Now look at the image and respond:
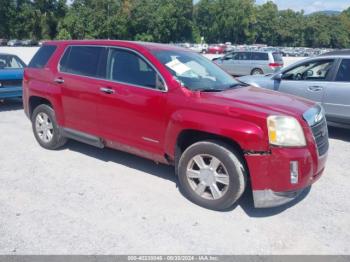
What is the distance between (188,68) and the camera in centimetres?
473

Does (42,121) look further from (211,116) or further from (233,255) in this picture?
(233,255)

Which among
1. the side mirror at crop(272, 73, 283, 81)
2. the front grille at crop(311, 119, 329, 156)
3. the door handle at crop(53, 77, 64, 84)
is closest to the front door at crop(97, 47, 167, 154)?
the door handle at crop(53, 77, 64, 84)

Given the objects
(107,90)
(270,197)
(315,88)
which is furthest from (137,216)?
(315,88)

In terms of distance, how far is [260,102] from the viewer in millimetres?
4133

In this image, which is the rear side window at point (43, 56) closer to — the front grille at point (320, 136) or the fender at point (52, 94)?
the fender at point (52, 94)

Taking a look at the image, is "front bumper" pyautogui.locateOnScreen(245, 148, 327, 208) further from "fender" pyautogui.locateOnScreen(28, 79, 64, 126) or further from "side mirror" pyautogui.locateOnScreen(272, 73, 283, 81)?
"side mirror" pyautogui.locateOnScreen(272, 73, 283, 81)

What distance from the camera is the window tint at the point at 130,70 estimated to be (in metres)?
4.59

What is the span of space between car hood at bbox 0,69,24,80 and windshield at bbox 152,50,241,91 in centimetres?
577

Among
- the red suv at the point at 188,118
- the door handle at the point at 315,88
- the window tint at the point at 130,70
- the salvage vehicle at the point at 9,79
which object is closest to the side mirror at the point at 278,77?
the door handle at the point at 315,88

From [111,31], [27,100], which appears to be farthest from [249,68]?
[111,31]

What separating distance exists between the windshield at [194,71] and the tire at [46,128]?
2.18 metres

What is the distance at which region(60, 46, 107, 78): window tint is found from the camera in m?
5.19

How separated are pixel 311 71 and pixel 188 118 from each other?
14.9 feet

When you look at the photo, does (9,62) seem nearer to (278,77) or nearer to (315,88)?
(278,77)
